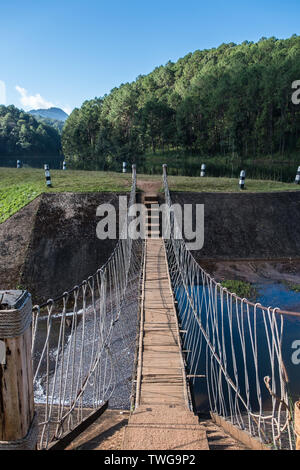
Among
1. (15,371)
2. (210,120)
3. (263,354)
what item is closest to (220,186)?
(263,354)

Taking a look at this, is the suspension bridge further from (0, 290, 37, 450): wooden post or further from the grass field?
the grass field

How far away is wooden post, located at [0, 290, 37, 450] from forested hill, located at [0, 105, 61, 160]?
200 ft

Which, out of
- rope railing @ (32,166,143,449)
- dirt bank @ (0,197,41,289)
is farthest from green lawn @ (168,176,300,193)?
dirt bank @ (0,197,41,289)

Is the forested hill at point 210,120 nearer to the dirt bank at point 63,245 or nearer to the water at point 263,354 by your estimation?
the dirt bank at point 63,245

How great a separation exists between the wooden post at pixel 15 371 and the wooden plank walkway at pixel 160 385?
111 centimetres

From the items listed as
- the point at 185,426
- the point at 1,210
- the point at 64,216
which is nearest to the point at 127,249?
the point at 64,216

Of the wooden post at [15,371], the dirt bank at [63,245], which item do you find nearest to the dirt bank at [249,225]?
the dirt bank at [63,245]

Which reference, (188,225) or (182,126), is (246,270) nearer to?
(188,225)

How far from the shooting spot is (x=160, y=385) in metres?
3.48

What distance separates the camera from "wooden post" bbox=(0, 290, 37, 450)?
4.70ft

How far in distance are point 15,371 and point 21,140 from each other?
6866cm

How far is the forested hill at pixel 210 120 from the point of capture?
119 ft

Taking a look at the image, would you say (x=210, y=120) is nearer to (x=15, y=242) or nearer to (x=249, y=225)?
(x=249, y=225)

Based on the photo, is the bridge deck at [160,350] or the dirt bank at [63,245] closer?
the bridge deck at [160,350]
